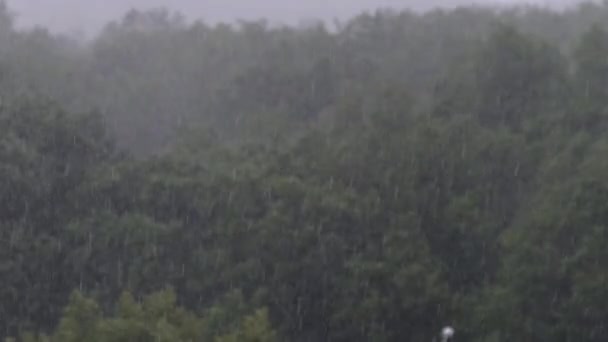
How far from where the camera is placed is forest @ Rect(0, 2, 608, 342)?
1700 cm

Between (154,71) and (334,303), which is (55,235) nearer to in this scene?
(334,303)

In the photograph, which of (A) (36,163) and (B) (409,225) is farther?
(A) (36,163)

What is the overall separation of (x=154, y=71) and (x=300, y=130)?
33.2 ft

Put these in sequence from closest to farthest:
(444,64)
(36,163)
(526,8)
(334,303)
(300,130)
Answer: (334,303) → (36,163) → (300,130) → (444,64) → (526,8)

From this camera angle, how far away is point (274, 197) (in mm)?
19812

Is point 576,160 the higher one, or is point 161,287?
point 576,160

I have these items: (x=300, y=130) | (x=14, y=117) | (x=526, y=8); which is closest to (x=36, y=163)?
(x=14, y=117)

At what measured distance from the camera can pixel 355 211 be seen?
19.0 m

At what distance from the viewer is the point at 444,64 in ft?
88.8

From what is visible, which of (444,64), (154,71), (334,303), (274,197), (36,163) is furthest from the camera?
(154,71)

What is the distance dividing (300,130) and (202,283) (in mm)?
5817

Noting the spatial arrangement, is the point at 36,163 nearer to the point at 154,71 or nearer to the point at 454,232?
the point at 454,232

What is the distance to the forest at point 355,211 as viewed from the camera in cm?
1700

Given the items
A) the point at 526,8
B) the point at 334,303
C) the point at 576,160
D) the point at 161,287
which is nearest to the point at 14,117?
the point at 161,287
